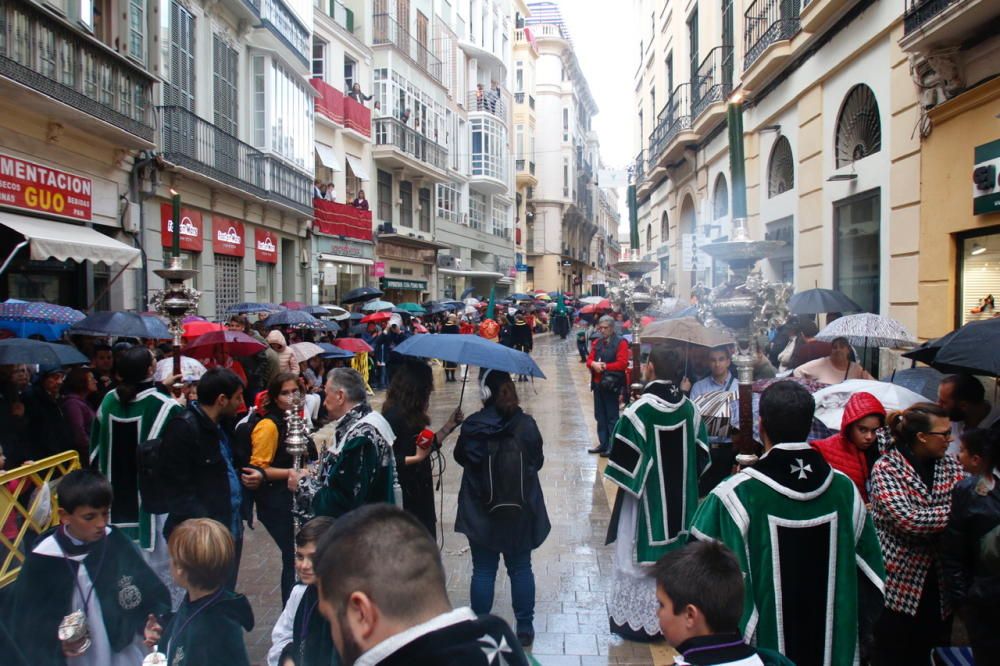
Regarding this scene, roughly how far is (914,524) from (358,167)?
85.1ft

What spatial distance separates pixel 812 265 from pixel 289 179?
45.6 ft

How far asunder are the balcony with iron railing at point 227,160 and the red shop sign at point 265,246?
99cm

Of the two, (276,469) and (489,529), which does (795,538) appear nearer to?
(489,529)

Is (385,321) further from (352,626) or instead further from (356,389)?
(352,626)

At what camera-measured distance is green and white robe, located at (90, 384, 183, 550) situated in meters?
5.24

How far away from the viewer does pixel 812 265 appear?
41.6 feet

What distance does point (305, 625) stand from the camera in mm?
3129

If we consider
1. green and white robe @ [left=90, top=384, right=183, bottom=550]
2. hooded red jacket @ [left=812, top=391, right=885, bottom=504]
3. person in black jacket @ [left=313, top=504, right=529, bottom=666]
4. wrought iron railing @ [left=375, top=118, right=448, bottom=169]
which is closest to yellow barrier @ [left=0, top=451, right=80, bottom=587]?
green and white robe @ [left=90, top=384, right=183, bottom=550]

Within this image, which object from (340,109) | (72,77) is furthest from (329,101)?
(72,77)

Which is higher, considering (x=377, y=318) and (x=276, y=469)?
(x=377, y=318)

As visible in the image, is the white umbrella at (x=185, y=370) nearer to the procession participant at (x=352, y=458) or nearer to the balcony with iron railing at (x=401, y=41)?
the procession participant at (x=352, y=458)

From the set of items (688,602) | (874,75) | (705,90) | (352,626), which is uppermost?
(705,90)

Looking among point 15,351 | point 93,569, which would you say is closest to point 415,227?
point 15,351

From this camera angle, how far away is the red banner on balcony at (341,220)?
80.5 feet
